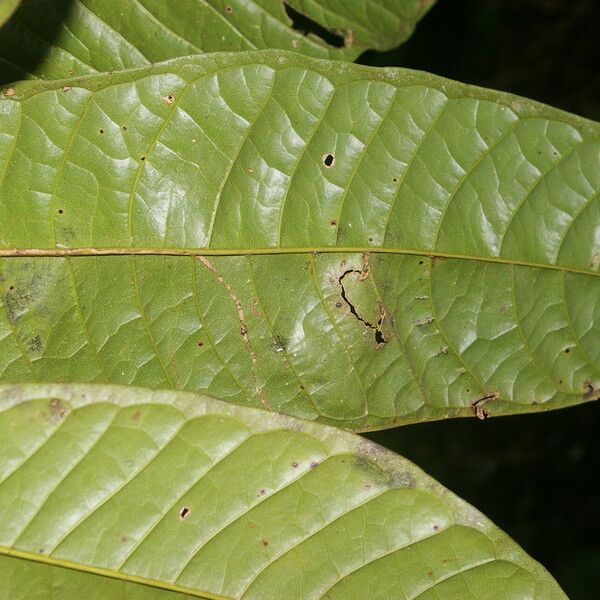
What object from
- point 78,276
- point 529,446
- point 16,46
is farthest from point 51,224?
point 529,446

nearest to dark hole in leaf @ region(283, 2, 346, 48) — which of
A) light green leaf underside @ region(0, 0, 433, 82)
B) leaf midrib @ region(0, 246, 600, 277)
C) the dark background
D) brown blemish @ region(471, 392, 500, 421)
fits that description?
light green leaf underside @ region(0, 0, 433, 82)

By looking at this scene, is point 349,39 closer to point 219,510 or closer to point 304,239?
point 304,239

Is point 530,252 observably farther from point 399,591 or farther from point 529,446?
point 529,446

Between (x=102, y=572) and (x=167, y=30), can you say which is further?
(x=167, y=30)

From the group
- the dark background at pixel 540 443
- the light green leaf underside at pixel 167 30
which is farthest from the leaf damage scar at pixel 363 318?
the dark background at pixel 540 443

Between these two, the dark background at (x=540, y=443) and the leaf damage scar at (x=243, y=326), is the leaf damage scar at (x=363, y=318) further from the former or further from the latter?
the dark background at (x=540, y=443)

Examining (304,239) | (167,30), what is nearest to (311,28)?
(167,30)
